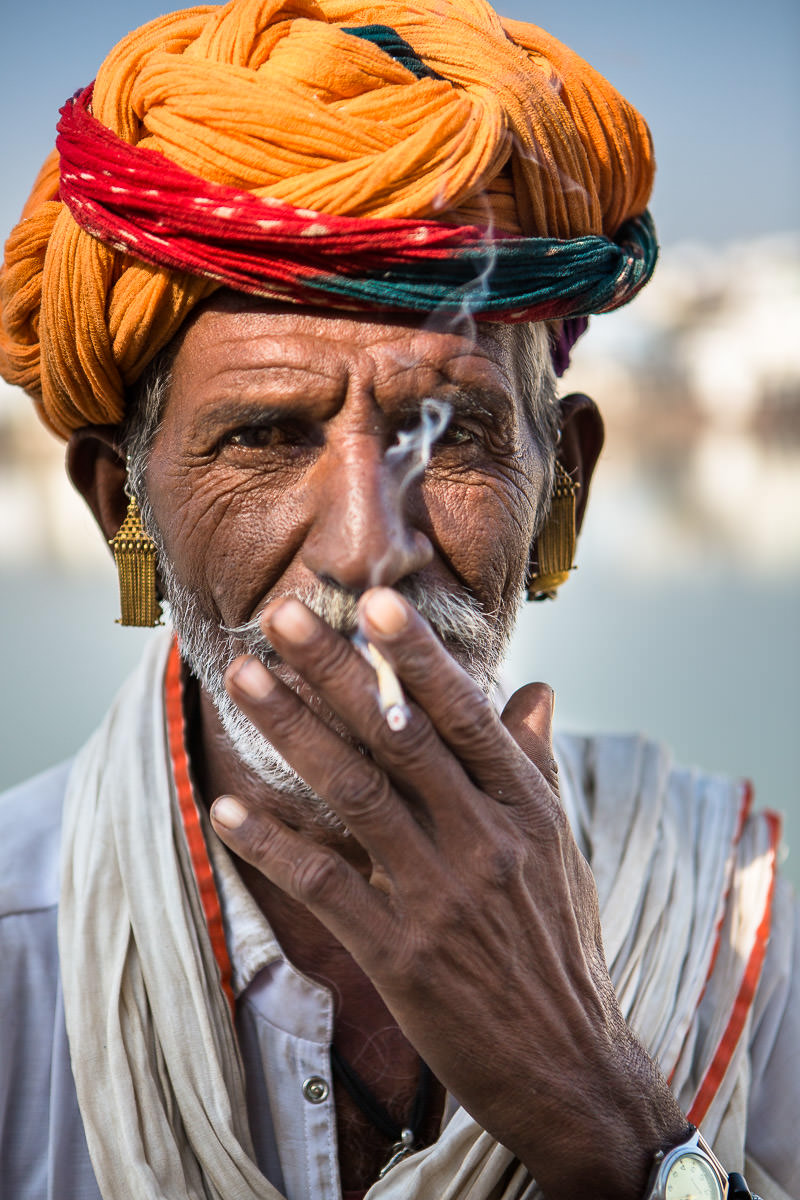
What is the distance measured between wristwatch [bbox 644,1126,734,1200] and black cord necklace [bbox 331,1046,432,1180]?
1.83ft

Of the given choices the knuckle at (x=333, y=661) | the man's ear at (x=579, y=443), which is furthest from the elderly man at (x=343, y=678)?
the man's ear at (x=579, y=443)

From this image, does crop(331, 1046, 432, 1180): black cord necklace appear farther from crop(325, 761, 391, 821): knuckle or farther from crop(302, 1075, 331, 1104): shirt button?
crop(325, 761, 391, 821): knuckle

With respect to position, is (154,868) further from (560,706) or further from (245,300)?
(560,706)

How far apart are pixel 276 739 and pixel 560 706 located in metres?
5.38

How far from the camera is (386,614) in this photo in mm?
1410

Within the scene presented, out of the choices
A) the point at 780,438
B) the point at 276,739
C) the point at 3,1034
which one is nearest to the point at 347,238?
the point at 276,739

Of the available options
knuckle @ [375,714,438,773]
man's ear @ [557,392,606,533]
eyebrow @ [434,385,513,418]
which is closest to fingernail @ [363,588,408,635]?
knuckle @ [375,714,438,773]

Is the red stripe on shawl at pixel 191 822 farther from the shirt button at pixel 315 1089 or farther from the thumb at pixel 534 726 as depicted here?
the thumb at pixel 534 726

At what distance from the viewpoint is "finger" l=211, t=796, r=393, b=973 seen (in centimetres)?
150

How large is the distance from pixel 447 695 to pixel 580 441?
1.20 m

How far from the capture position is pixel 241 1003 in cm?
213

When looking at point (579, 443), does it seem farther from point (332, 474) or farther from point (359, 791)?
point (359, 791)

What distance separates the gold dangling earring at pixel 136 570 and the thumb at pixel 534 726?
88cm

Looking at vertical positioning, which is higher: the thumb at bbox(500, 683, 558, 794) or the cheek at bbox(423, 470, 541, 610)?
the cheek at bbox(423, 470, 541, 610)
